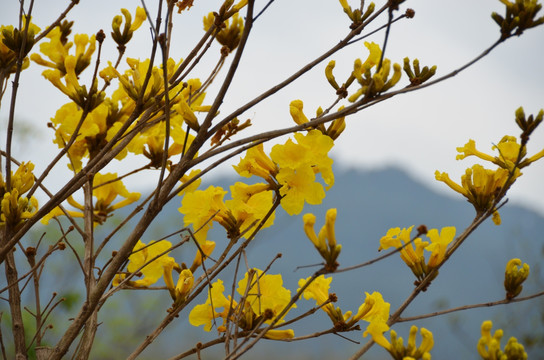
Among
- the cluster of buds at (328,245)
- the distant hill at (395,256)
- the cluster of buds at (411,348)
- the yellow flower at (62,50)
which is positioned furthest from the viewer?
the distant hill at (395,256)

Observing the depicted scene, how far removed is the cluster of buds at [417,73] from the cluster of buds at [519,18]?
0.15m

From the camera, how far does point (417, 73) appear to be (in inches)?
49.8

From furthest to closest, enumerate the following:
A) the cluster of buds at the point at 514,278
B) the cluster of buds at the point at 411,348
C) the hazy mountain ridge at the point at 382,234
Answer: the hazy mountain ridge at the point at 382,234 → the cluster of buds at the point at 514,278 → the cluster of buds at the point at 411,348

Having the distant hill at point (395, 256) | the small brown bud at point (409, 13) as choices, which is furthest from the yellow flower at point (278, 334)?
the distant hill at point (395, 256)

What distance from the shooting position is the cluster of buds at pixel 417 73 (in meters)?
1.26

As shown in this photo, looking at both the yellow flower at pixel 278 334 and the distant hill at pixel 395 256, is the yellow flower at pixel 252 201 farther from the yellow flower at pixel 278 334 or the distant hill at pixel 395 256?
the distant hill at pixel 395 256

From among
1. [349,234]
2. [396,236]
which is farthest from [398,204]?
[396,236]

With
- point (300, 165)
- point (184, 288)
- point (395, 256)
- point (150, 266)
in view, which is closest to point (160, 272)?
point (150, 266)

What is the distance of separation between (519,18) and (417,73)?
0.21 metres

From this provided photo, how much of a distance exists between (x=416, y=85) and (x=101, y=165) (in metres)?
0.70

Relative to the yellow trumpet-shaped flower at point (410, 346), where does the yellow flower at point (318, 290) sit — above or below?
above

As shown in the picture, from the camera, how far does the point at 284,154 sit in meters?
1.29

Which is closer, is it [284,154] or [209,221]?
[284,154]

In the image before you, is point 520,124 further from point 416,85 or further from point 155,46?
point 155,46
